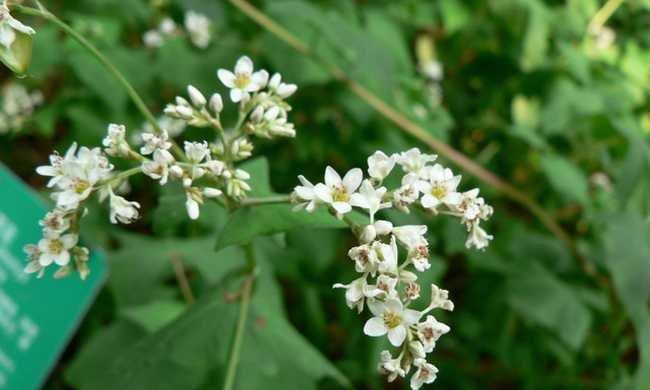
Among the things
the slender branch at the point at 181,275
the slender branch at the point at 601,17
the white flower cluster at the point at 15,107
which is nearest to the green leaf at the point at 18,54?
the slender branch at the point at 181,275

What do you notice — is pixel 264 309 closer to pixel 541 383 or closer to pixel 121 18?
pixel 541 383

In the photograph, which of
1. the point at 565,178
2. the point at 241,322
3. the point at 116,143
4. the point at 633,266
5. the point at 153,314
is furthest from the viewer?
the point at 565,178

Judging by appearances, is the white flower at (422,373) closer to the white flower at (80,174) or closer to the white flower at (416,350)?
the white flower at (416,350)

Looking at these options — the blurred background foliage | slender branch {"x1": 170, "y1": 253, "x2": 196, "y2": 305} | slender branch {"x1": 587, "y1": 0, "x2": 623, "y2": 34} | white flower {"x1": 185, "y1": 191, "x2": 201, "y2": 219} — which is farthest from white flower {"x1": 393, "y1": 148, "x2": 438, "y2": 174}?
slender branch {"x1": 587, "y1": 0, "x2": 623, "y2": 34}

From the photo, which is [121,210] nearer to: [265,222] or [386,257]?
[265,222]

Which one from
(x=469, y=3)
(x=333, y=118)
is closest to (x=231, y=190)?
(x=333, y=118)

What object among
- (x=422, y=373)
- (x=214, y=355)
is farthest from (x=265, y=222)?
(x=214, y=355)

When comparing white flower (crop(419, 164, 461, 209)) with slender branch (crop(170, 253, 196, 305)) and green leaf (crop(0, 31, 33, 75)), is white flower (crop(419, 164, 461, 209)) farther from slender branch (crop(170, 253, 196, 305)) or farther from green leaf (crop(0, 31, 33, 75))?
slender branch (crop(170, 253, 196, 305))
